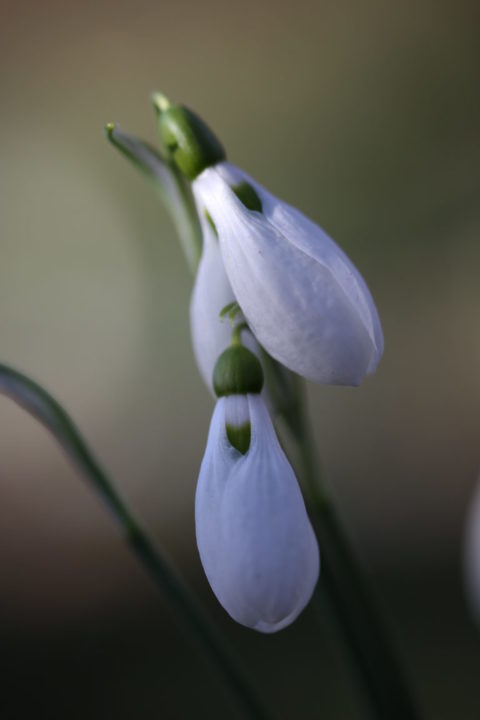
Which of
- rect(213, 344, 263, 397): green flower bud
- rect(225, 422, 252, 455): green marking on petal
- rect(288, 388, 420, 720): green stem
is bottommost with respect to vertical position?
rect(288, 388, 420, 720): green stem

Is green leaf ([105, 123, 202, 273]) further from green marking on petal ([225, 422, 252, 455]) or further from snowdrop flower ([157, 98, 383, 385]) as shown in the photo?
green marking on petal ([225, 422, 252, 455])

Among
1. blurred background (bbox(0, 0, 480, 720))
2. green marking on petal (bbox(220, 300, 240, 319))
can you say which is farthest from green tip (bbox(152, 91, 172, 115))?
blurred background (bbox(0, 0, 480, 720))

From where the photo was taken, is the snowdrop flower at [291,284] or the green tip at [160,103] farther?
the green tip at [160,103]

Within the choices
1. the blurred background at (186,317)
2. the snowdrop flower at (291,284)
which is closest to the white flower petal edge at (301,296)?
the snowdrop flower at (291,284)

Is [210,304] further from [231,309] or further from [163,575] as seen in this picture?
[163,575]

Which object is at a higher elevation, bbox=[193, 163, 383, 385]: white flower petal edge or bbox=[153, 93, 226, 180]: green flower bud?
bbox=[153, 93, 226, 180]: green flower bud

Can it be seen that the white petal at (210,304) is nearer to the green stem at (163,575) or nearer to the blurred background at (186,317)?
the green stem at (163,575)

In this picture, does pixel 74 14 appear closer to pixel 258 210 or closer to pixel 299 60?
pixel 299 60
